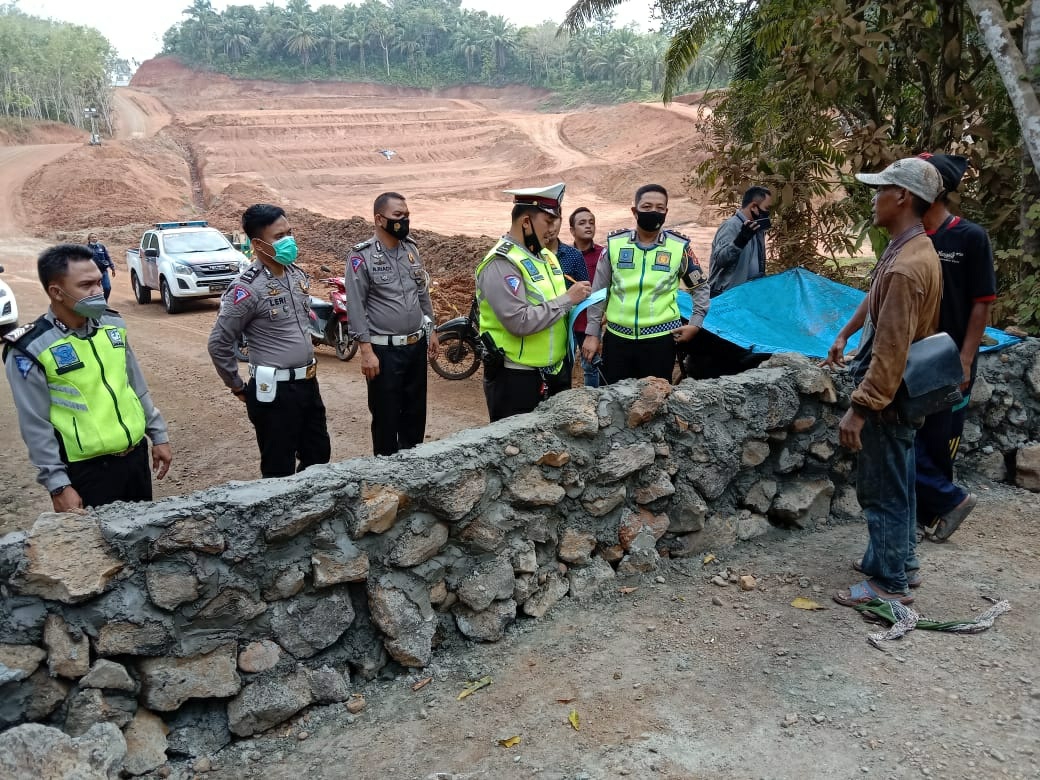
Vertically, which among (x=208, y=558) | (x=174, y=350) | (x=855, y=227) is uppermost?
(x=855, y=227)

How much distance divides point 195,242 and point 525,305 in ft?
39.5

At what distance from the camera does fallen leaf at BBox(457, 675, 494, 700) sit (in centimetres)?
292

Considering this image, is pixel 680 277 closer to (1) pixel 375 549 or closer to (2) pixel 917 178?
(2) pixel 917 178

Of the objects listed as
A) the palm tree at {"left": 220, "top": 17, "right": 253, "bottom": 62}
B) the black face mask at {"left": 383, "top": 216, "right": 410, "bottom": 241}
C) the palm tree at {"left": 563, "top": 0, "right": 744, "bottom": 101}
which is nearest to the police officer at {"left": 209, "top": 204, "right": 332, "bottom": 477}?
the black face mask at {"left": 383, "top": 216, "right": 410, "bottom": 241}

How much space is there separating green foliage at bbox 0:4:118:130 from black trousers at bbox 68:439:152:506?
54.3m

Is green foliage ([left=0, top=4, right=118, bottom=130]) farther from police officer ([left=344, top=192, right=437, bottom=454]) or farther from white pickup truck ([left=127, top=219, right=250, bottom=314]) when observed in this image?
police officer ([left=344, top=192, right=437, bottom=454])

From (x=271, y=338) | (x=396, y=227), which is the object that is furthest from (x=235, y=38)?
(x=271, y=338)

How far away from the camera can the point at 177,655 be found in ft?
8.66

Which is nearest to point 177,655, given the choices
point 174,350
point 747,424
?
point 747,424

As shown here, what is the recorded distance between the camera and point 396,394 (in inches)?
183

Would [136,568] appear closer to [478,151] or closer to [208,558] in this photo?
[208,558]

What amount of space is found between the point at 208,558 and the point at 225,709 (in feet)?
1.75

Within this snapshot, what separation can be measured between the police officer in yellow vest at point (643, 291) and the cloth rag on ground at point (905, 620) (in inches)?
72.0

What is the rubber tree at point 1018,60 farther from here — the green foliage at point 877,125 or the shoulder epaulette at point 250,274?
the shoulder epaulette at point 250,274
